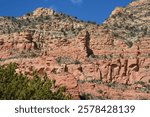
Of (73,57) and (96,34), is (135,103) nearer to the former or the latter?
(73,57)

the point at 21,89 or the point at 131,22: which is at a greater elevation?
the point at 131,22

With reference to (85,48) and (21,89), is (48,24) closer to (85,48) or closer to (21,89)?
(85,48)

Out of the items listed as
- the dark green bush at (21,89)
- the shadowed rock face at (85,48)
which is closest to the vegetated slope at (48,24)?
the shadowed rock face at (85,48)

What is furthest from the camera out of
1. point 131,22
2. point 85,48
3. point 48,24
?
point 131,22

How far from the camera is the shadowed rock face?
3310 inches

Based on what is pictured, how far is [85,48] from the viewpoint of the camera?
293ft

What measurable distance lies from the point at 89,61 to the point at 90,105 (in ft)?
239

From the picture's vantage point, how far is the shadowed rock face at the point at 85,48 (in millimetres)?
84062

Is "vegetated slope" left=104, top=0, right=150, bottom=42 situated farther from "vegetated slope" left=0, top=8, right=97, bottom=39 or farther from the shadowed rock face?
"vegetated slope" left=0, top=8, right=97, bottom=39

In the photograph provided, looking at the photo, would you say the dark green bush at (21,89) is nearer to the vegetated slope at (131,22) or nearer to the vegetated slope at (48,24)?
the vegetated slope at (48,24)

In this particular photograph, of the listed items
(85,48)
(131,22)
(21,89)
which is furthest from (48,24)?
(21,89)

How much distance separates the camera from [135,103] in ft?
50.2

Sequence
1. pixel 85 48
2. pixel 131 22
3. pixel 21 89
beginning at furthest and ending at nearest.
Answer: pixel 131 22
pixel 85 48
pixel 21 89

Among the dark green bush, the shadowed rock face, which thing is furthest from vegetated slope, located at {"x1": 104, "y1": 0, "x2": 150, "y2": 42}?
the dark green bush
